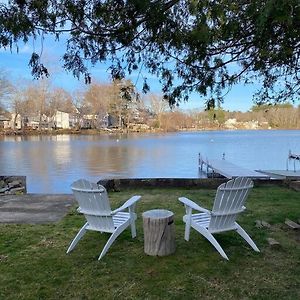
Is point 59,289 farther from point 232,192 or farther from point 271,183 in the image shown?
point 271,183

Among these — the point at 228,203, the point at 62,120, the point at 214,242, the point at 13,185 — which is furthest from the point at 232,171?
the point at 62,120

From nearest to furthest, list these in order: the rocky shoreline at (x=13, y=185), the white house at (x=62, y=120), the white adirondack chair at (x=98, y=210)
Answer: the white adirondack chair at (x=98, y=210)
the rocky shoreline at (x=13, y=185)
the white house at (x=62, y=120)

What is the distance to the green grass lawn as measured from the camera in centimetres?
285

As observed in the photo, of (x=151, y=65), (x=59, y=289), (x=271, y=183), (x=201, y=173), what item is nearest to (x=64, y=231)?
(x=59, y=289)

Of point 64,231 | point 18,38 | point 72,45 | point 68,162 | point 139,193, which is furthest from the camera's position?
point 68,162

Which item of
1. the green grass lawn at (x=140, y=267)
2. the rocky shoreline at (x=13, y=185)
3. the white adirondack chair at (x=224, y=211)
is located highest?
the white adirondack chair at (x=224, y=211)

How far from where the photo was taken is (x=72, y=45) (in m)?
2.87

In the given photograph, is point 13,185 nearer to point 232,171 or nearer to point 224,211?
point 224,211

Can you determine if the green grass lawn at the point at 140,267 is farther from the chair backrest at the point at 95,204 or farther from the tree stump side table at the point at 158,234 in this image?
the chair backrest at the point at 95,204

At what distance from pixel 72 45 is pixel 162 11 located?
0.78m

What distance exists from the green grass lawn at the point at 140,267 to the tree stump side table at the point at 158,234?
8 centimetres

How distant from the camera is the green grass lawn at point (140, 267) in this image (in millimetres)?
2846

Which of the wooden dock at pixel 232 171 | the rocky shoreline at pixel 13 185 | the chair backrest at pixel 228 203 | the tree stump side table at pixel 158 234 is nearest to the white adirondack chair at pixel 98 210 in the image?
the tree stump side table at pixel 158 234

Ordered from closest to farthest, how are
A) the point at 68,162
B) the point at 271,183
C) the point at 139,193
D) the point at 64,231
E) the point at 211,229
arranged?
the point at 211,229 < the point at 64,231 < the point at 139,193 < the point at 271,183 < the point at 68,162
